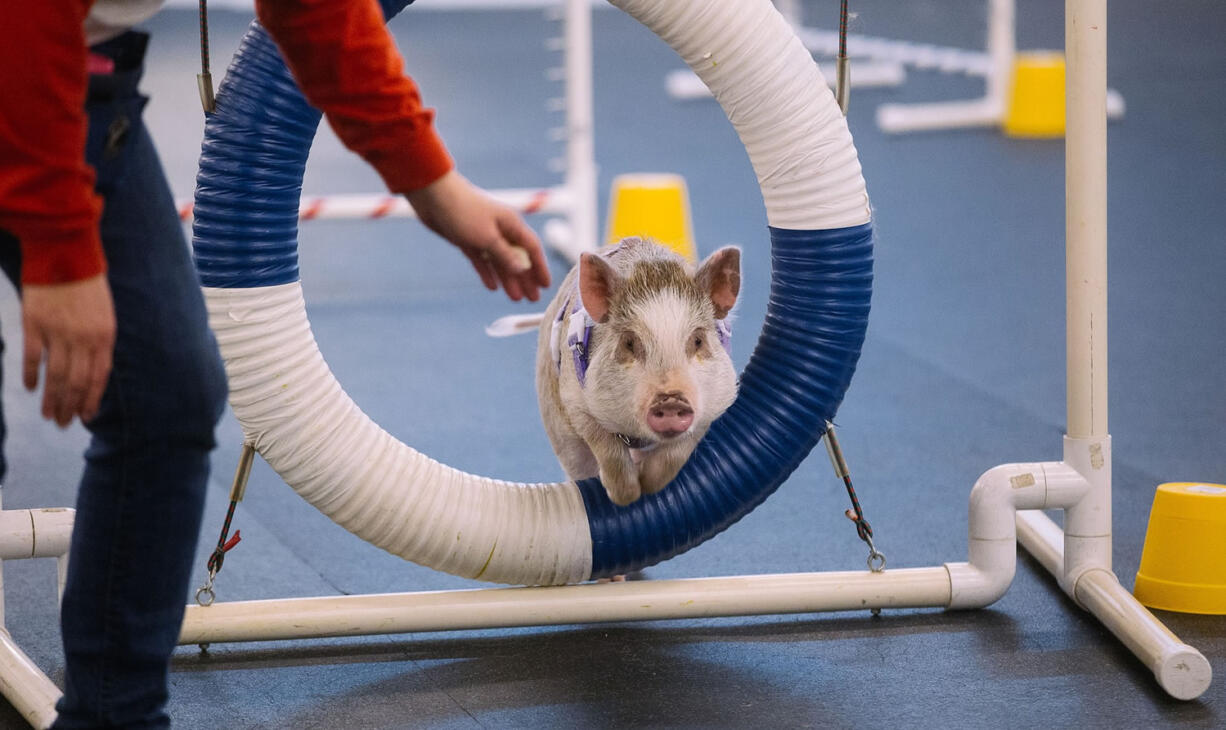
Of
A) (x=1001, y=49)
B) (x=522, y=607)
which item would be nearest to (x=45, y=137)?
(x=522, y=607)

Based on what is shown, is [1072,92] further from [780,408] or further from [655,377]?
[655,377]

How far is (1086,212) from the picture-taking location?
2436 millimetres

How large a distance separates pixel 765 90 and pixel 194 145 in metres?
5.65

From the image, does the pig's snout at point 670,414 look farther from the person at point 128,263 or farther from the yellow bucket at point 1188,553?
the yellow bucket at point 1188,553

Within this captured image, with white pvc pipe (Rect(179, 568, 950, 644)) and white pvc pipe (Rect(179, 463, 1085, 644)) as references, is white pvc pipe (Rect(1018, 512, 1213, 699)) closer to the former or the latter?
white pvc pipe (Rect(179, 463, 1085, 644))

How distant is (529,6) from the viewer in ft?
48.1

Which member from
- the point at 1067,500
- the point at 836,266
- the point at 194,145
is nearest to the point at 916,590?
the point at 1067,500

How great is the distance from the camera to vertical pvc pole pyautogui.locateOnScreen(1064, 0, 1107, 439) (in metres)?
2.39

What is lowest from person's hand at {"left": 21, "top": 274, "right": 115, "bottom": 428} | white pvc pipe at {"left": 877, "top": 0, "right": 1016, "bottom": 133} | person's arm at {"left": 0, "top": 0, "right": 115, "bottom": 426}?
white pvc pipe at {"left": 877, "top": 0, "right": 1016, "bottom": 133}

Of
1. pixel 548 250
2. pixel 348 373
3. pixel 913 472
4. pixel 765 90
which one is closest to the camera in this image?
pixel 765 90

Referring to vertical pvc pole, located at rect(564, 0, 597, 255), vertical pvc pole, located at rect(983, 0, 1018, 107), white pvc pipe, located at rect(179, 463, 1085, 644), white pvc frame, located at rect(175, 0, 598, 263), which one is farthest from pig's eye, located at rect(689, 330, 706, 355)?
vertical pvc pole, located at rect(983, 0, 1018, 107)

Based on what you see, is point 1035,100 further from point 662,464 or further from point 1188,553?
point 662,464

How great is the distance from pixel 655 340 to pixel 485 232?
81 cm

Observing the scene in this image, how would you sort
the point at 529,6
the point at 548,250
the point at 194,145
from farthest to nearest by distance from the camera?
the point at 529,6, the point at 194,145, the point at 548,250
